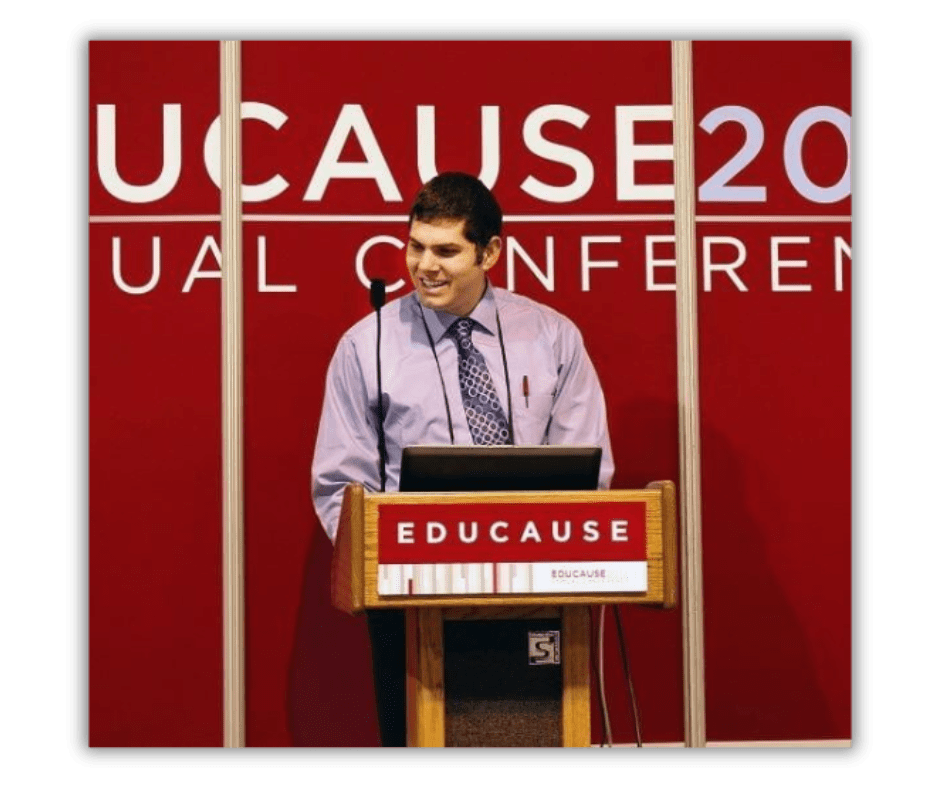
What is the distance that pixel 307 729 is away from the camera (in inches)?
221

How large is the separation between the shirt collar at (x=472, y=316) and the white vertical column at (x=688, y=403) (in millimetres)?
597

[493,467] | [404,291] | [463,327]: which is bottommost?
[493,467]

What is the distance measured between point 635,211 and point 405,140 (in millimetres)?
747

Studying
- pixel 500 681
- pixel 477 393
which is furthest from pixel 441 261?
pixel 500 681

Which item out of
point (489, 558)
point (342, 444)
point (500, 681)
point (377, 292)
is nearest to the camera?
point (489, 558)

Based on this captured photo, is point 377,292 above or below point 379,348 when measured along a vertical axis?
above

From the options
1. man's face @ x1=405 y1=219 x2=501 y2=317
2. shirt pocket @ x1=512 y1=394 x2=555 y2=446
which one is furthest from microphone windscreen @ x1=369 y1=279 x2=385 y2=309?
shirt pocket @ x1=512 y1=394 x2=555 y2=446

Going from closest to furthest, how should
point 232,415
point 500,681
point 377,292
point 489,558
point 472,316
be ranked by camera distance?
point 489,558, point 500,681, point 377,292, point 472,316, point 232,415

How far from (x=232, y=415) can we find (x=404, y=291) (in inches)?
26.0

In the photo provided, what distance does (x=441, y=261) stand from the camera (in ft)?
17.7

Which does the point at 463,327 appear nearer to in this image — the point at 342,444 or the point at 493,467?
the point at 342,444

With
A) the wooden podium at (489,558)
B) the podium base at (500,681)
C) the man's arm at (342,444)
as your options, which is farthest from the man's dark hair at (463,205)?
the podium base at (500,681)

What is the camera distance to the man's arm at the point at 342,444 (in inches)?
210

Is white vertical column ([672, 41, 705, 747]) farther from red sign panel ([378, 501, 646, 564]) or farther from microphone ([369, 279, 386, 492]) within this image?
red sign panel ([378, 501, 646, 564])
